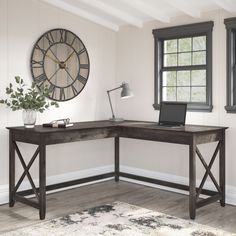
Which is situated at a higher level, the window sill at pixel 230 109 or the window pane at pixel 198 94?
the window pane at pixel 198 94

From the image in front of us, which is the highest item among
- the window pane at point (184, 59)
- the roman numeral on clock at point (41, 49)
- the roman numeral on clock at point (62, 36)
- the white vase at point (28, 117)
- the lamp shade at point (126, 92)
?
the roman numeral on clock at point (62, 36)

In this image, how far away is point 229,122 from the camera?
14.7 ft

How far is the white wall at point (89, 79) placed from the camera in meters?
4.47

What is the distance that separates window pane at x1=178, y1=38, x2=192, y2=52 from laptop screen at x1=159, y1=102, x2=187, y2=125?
0.81 metres

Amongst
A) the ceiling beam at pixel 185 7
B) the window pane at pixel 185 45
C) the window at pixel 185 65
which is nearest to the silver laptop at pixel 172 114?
the window at pixel 185 65

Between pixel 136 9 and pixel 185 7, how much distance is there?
669mm

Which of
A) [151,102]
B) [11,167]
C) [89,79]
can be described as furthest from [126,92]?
[11,167]

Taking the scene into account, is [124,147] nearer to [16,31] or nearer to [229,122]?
[229,122]

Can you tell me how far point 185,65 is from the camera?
5.02m

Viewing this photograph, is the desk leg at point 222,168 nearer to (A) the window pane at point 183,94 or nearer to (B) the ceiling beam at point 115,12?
(A) the window pane at point 183,94

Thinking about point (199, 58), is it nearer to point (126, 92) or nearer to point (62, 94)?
point (126, 92)

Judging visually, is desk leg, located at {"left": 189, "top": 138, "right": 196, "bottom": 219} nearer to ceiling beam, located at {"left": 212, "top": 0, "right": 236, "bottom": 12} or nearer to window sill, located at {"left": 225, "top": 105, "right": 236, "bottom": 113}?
window sill, located at {"left": 225, "top": 105, "right": 236, "bottom": 113}

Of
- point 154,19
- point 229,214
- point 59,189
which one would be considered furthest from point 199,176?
point 154,19

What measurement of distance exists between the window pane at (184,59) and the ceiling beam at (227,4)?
0.86 meters
